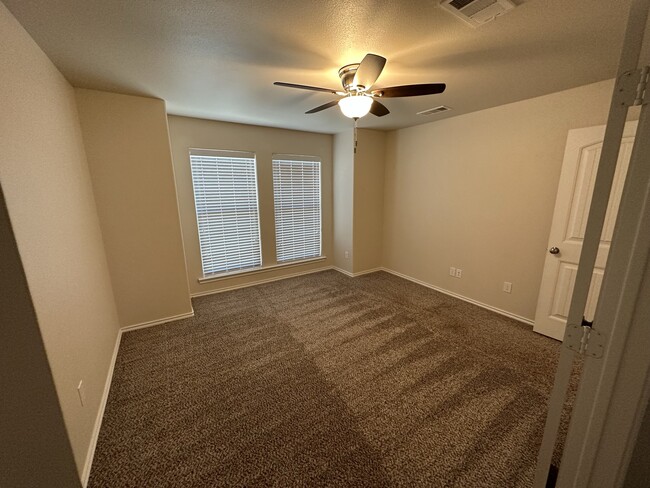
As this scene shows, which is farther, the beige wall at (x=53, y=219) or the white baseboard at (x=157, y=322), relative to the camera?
the white baseboard at (x=157, y=322)

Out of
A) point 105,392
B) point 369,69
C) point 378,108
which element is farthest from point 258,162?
point 105,392

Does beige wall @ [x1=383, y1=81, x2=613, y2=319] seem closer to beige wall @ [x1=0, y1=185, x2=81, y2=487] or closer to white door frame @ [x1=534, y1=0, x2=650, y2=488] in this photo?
white door frame @ [x1=534, y1=0, x2=650, y2=488]

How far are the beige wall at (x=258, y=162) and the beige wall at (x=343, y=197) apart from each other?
147mm

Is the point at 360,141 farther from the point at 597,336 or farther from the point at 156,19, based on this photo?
the point at 597,336

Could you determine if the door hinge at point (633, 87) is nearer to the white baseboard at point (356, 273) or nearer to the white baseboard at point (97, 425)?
the white baseboard at point (97, 425)

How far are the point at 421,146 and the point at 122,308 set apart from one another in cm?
433

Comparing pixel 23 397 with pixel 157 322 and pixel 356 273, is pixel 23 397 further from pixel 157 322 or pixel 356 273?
pixel 356 273

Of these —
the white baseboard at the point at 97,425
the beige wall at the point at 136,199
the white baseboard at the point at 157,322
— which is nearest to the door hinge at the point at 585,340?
the white baseboard at the point at 97,425

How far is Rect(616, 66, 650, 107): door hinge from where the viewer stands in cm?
75

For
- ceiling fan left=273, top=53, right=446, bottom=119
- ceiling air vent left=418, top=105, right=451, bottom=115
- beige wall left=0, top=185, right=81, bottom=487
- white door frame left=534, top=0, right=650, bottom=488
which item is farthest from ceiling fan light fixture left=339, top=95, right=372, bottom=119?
beige wall left=0, top=185, right=81, bottom=487

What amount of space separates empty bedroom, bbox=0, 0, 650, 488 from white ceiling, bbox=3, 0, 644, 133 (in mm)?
18

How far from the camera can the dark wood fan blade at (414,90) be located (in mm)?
1624

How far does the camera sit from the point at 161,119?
8.48 feet

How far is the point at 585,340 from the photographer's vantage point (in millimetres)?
874
